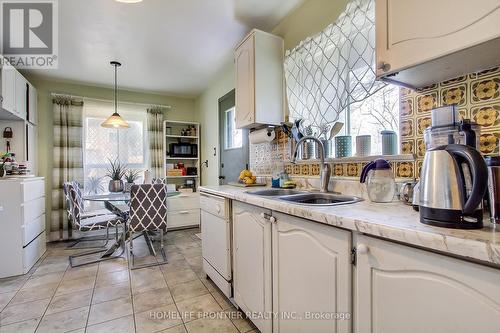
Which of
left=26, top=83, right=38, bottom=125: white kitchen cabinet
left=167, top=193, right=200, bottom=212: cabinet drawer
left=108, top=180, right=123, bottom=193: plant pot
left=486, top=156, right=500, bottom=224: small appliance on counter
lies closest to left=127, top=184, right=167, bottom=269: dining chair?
left=108, top=180, right=123, bottom=193: plant pot

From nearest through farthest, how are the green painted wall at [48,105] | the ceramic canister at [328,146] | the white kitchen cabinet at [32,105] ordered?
the ceramic canister at [328,146], the white kitchen cabinet at [32,105], the green painted wall at [48,105]

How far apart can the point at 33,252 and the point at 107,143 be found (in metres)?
1.88

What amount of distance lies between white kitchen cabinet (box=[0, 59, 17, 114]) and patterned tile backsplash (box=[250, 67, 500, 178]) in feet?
10.7

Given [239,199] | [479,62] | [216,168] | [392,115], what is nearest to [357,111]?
[392,115]

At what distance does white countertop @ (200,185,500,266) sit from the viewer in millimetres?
567

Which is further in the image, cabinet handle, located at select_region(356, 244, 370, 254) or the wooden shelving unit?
the wooden shelving unit

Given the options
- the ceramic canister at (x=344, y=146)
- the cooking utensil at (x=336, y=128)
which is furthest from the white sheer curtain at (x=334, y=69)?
the ceramic canister at (x=344, y=146)

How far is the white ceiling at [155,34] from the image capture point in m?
2.02

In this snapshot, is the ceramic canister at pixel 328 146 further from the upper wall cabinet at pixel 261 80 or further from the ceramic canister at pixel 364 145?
the upper wall cabinet at pixel 261 80

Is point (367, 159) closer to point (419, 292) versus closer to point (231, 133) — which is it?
point (419, 292)

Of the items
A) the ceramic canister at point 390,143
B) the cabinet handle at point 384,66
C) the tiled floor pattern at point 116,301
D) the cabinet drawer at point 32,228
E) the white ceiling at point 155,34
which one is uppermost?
the white ceiling at point 155,34

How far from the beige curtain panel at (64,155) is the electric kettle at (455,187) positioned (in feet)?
14.0

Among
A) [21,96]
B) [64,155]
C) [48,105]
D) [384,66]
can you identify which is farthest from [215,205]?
[48,105]

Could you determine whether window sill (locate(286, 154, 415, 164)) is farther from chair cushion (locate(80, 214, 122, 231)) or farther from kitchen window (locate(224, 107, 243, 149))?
chair cushion (locate(80, 214, 122, 231))
